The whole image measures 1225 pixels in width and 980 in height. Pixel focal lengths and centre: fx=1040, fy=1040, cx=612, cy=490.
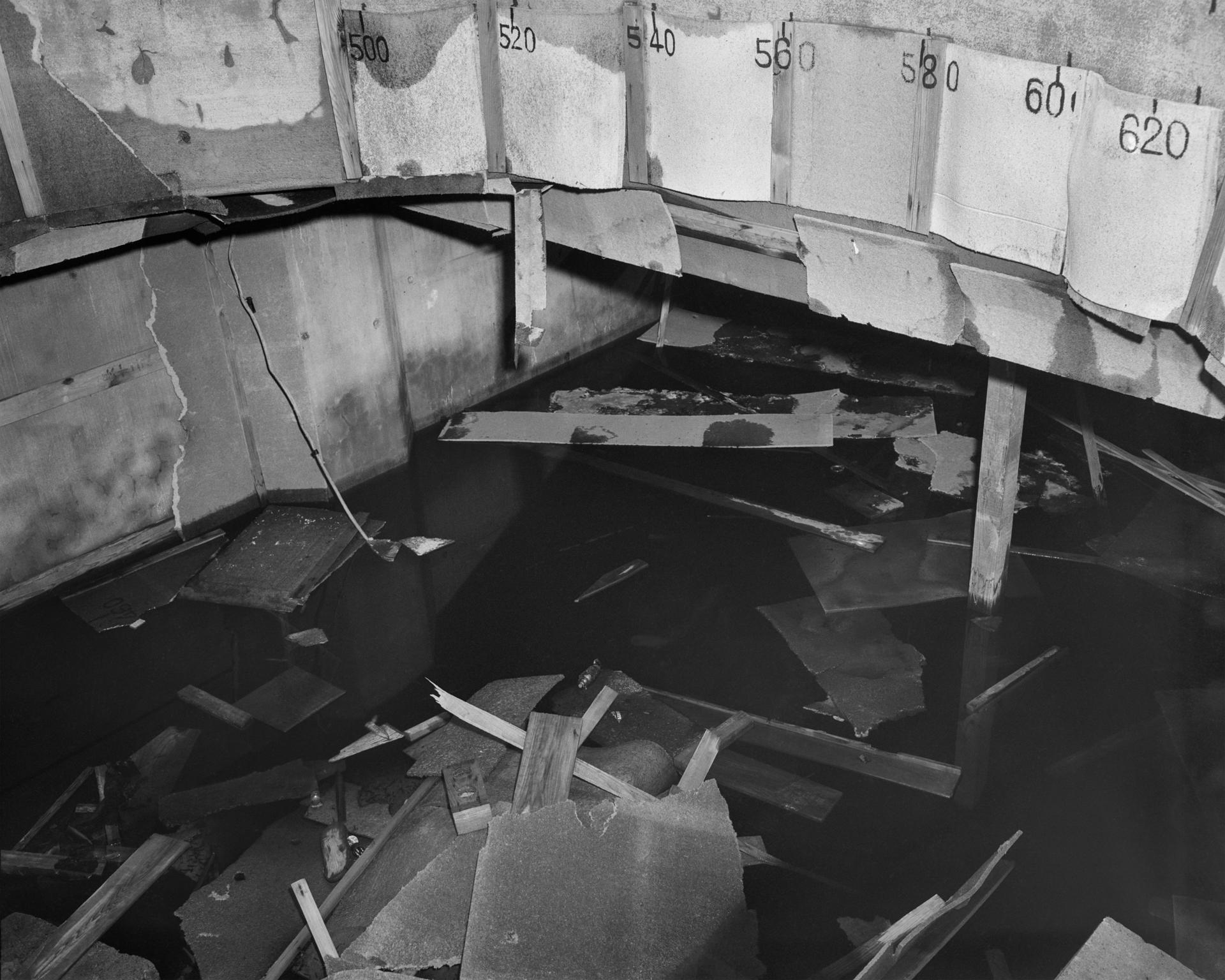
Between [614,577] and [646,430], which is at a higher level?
[646,430]

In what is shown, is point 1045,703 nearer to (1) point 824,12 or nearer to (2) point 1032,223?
(2) point 1032,223

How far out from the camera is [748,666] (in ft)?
23.2

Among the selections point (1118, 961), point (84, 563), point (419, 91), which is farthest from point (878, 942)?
point (84, 563)

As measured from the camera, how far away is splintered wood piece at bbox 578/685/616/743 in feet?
20.3

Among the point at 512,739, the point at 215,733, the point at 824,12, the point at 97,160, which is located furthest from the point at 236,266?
the point at 824,12

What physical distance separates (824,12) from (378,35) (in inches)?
105

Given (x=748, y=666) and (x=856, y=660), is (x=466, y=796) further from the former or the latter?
(x=856, y=660)

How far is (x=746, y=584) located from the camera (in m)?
7.93

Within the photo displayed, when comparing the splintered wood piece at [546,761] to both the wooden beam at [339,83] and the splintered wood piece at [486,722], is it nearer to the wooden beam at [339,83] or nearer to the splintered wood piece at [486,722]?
the splintered wood piece at [486,722]

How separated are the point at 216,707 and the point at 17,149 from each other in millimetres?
3571

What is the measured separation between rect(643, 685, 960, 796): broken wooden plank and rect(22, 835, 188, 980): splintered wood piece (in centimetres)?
311

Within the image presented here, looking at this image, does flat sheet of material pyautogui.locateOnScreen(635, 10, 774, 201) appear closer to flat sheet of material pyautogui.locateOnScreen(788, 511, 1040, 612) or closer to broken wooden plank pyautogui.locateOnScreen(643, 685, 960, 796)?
broken wooden plank pyautogui.locateOnScreen(643, 685, 960, 796)

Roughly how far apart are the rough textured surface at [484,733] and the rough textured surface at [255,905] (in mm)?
759

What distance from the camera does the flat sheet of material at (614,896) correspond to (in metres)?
4.70
